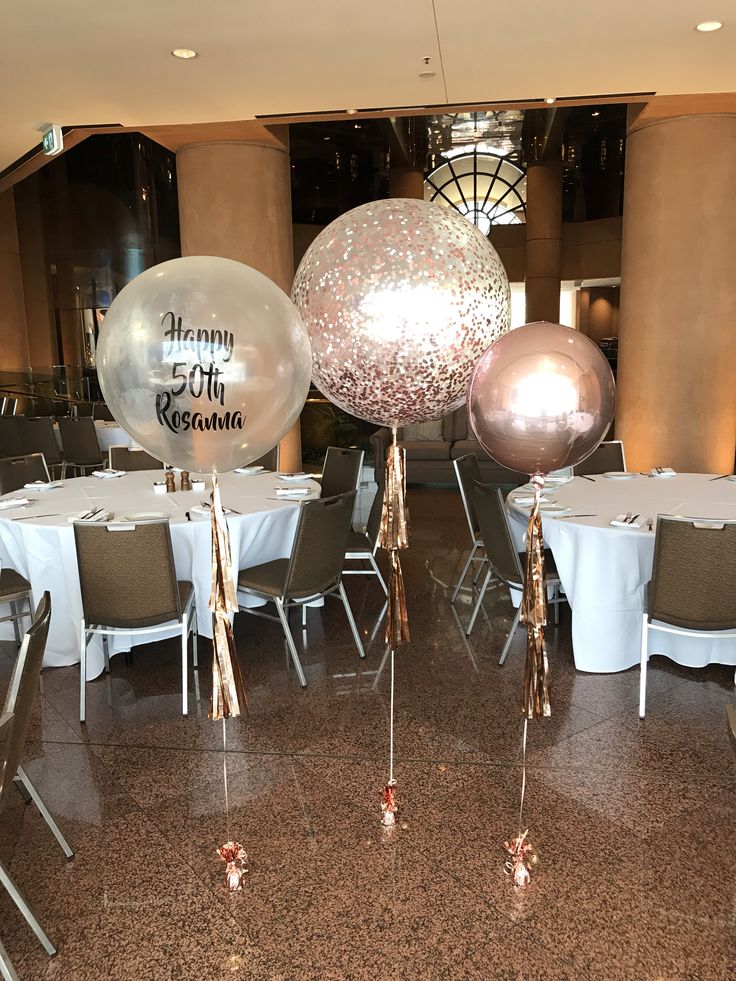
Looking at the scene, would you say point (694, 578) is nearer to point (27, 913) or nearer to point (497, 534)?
point (497, 534)

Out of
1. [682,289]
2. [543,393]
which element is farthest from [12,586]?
[682,289]

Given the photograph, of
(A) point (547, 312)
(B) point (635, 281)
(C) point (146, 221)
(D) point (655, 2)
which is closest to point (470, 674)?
(D) point (655, 2)

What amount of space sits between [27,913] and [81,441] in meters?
6.44

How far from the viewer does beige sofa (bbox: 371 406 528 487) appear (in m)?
7.67

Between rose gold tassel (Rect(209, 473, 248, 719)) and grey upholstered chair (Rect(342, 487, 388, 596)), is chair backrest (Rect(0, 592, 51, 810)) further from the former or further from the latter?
grey upholstered chair (Rect(342, 487, 388, 596))

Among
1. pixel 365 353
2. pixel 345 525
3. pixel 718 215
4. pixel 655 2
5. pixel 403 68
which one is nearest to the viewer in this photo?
pixel 365 353

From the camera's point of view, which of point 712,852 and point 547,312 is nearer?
point 712,852

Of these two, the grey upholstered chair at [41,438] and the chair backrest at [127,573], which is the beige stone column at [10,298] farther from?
the chair backrest at [127,573]

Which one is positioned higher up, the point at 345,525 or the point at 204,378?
the point at 204,378

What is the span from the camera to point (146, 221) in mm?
13398

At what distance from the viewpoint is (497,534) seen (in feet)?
12.4

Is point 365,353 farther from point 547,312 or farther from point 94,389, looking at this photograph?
point 547,312

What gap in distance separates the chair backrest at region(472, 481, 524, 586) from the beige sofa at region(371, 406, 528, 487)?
3265mm

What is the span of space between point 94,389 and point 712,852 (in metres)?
11.2
